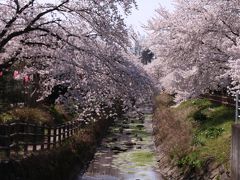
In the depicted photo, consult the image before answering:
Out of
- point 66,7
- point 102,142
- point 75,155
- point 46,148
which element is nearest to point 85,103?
point 66,7

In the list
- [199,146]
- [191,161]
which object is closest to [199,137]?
[199,146]

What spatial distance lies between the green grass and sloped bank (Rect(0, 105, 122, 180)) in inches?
194

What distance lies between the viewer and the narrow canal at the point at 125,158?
67.4 feet

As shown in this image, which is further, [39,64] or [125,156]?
[125,156]

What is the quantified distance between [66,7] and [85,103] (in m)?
2.90

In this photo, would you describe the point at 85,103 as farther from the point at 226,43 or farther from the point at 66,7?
the point at 226,43

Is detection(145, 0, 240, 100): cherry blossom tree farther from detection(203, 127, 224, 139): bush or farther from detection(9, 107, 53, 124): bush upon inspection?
detection(9, 107, 53, 124): bush

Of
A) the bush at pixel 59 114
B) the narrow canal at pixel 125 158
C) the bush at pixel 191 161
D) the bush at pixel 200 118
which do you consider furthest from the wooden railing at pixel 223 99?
the bush at pixel 59 114

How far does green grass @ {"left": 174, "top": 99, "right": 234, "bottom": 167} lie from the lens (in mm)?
16125

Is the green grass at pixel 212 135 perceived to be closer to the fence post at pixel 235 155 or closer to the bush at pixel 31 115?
the fence post at pixel 235 155

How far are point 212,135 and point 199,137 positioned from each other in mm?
843

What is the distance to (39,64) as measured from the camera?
15.2 m

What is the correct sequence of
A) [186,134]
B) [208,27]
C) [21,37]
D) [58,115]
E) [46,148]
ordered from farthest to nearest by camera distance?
[58,115], [186,134], [208,27], [46,148], [21,37]

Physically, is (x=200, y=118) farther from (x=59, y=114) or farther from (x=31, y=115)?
(x=59, y=114)
